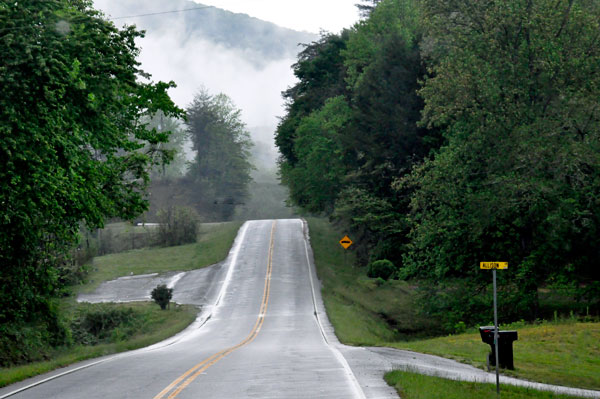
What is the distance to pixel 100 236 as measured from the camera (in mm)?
72688

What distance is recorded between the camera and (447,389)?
41.9 ft

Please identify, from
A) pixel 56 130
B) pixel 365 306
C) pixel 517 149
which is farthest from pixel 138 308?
pixel 56 130

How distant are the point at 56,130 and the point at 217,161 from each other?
103m

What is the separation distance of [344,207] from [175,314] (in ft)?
51.2

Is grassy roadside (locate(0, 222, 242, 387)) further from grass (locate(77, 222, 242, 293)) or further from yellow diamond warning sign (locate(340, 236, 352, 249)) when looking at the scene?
yellow diamond warning sign (locate(340, 236, 352, 249))

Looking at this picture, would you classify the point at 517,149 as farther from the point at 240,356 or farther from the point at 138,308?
the point at 138,308

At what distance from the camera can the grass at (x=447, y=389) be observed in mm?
12102

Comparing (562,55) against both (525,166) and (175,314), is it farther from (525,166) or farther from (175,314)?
(175,314)

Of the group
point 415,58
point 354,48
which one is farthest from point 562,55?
point 354,48

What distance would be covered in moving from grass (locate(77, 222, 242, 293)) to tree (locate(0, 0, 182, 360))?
27256 millimetres

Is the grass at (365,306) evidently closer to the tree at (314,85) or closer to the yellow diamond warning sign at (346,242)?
the yellow diamond warning sign at (346,242)

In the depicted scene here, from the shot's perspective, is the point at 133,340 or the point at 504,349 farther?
the point at 133,340

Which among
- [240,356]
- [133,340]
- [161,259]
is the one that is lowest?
[133,340]

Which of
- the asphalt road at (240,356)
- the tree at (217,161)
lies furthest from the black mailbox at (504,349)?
the tree at (217,161)
